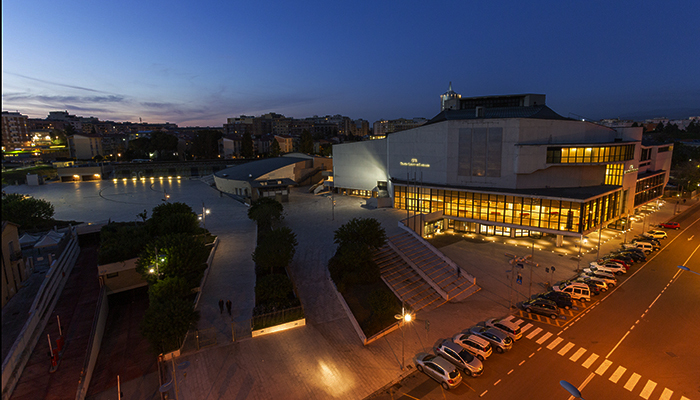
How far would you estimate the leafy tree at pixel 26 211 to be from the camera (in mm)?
38188

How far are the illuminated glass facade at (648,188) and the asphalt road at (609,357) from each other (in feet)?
82.2

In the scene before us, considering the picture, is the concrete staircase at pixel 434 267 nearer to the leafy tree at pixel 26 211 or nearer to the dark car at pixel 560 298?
the dark car at pixel 560 298

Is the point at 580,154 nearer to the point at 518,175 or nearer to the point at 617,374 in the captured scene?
the point at 518,175

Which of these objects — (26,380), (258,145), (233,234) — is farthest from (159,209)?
(258,145)

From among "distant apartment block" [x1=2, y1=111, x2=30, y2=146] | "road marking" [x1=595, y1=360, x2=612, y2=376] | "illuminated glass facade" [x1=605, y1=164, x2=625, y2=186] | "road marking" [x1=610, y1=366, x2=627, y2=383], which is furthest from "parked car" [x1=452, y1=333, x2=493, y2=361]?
"distant apartment block" [x1=2, y1=111, x2=30, y2=146]

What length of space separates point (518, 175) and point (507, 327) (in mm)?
23019

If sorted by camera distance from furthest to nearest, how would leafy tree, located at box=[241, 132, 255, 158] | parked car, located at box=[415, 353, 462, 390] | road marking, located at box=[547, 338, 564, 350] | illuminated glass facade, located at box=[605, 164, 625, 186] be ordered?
1. leafy tree, located at box=[241, 132, 255, 158]
2. illuminated glass facade, located at box=[605, 164, 625, 186]
3. road marking, located at box=[547, 338, 564, 350]
4. parked car, located at box=[415, 353, 462, 390]

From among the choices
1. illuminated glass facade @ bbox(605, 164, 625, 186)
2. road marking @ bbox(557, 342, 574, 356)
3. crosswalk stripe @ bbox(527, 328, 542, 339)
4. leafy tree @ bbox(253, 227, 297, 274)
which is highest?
illuminated glass facade @ bbox(605, 164, 625, 186)

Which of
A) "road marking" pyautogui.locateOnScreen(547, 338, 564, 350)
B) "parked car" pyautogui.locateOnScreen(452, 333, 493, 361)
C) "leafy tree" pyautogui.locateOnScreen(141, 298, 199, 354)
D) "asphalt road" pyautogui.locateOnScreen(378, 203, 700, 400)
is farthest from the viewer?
"road marking" pyautogui.locateOnScreen(547, 338, 564, 350)

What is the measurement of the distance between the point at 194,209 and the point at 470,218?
133 ft

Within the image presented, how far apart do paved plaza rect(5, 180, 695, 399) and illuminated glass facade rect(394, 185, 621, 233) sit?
272 cm

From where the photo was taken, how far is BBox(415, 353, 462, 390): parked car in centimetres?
1873

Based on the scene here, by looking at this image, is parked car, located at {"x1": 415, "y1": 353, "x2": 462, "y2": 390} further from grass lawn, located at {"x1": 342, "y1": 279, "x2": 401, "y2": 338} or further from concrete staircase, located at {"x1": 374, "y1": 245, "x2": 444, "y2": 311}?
concrete staircase, located at {"x1": 374, "y1": 245, "x2": 444, "y2": 311}

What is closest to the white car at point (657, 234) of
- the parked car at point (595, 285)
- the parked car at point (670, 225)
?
the parked car at point (670, 225)
